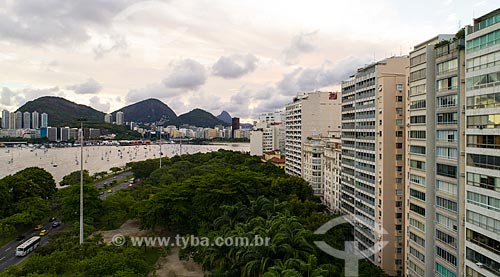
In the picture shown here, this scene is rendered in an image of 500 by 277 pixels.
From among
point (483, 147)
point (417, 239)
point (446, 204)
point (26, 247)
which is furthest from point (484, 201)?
point (26, 247)

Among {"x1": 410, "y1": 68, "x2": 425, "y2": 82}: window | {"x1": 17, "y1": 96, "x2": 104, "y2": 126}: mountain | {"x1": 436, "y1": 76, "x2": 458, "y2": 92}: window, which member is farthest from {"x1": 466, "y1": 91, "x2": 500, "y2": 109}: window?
{"x1": 17, "y1": 96, "x2": 104, "y2": 126}: mountain

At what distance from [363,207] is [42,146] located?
113 m

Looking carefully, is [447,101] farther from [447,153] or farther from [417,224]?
[417,224]

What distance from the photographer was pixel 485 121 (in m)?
12.2

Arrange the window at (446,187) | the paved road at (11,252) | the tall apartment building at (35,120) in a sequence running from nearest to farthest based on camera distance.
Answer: the window at (446,187)
the paved road at (11,252)
the tall apartment building at (35,120)

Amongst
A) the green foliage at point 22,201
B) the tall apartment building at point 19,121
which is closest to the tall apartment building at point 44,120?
the tall apartment building at point 19,121

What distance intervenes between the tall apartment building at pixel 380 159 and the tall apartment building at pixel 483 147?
24.9ft

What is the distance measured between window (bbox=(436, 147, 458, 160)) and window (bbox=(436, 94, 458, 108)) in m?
1.90

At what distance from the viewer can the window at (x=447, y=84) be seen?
14.4 meters

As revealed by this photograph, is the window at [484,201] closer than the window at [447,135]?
Yes

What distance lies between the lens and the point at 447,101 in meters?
15.0

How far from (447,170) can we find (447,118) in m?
2.28

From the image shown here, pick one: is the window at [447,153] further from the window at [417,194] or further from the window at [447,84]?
the window at [447,84]

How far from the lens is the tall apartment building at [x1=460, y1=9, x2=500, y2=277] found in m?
11.6
